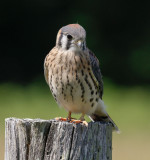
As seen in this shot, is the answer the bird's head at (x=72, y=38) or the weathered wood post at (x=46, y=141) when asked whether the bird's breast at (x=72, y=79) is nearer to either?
the bird's head at (x=72, y=38)

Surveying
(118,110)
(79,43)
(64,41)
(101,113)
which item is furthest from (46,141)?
(118,110)

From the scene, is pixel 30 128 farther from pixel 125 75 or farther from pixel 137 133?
pixel 125 75

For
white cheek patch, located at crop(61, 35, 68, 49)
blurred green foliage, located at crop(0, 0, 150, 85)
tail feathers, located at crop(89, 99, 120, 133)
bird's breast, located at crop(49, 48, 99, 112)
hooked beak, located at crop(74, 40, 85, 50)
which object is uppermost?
blurred green foliage, located at crop(0, 0, 150, 85)

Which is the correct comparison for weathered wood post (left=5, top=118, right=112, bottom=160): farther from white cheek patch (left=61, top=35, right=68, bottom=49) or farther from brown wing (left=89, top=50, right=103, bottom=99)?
brown wing (left=89, top=50, right=103, bottom=99)

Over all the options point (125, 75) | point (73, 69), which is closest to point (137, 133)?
point (125, 75)

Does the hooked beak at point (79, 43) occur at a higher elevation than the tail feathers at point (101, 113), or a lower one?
higher

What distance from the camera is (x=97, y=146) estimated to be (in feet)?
12.8

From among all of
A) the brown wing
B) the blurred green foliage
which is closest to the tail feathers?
the brown wing

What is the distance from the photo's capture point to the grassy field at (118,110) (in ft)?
29.6

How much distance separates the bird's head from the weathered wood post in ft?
4.00

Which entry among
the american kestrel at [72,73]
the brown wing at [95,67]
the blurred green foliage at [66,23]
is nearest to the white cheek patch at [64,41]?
the american kestrel at [72,73]

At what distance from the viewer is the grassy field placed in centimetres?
901

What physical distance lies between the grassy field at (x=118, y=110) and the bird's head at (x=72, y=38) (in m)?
3.32

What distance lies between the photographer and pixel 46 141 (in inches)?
149
